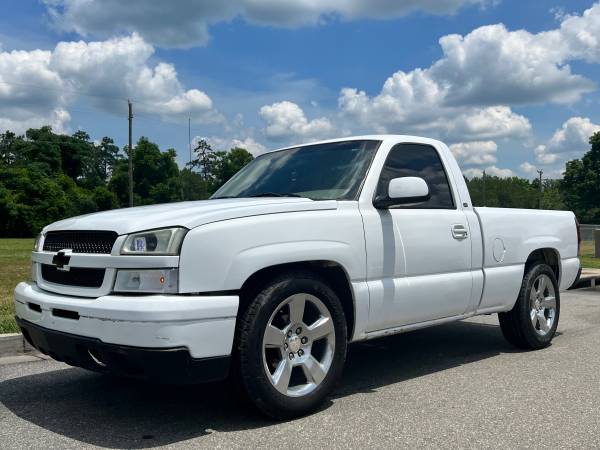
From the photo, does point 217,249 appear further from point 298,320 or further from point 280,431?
point 280,431

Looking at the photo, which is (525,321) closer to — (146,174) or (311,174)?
(311,174)

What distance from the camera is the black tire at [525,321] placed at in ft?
19.5

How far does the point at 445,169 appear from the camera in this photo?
17.8 feet

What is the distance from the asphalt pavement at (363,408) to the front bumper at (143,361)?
1.28 feet

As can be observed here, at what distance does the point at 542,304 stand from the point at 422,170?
2.12 m

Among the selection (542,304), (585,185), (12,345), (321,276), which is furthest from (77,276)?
(585,185)

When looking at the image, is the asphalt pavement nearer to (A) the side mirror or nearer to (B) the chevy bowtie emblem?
(B) the chevy bowtie emblem

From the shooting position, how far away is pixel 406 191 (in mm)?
4387

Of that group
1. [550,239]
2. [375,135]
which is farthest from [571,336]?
[375,135]

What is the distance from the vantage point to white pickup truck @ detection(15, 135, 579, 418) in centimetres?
344

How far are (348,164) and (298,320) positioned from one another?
4.62ft

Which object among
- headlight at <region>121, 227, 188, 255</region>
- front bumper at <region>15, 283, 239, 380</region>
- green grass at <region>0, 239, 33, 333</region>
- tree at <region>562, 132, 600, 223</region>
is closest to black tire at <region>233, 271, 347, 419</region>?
front bumper at <region>15, 283, 239, 380</region>

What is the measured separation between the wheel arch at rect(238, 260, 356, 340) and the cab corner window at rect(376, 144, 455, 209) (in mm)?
819

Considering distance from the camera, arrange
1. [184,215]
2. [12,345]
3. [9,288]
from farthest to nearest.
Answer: [9,288] < [12,345] < [184,215]
